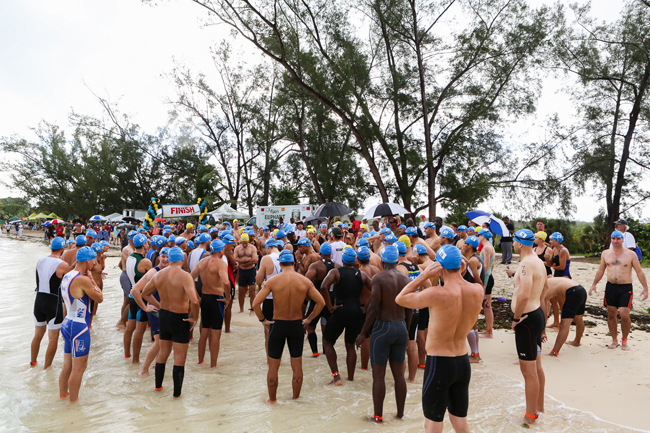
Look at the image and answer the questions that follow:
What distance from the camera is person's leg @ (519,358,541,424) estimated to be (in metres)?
3.92

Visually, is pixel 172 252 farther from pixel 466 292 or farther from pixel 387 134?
pixel 387 134

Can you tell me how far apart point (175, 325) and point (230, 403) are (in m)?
1.23

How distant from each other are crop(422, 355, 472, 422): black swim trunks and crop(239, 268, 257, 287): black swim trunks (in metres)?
6.34

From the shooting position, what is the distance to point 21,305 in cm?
1106

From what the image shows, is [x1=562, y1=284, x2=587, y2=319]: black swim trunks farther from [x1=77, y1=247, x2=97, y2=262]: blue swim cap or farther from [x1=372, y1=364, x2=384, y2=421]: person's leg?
[x1=77, y1=247, x2=97, y2=262]: blue swim cap

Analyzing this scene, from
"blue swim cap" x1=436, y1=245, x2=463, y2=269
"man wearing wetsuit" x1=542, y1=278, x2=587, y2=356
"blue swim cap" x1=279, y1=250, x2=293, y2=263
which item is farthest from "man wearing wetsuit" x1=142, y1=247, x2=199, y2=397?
"man wearing wetsuit" x1=542, y1=278, x2=587, y2=356

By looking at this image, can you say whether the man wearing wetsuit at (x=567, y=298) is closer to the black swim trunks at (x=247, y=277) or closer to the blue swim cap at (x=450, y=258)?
the blue swim cap at (x=450, y=258)

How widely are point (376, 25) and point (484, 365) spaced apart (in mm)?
17900

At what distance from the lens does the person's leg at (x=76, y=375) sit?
15.3 ft

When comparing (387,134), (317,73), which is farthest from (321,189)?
(317,73)

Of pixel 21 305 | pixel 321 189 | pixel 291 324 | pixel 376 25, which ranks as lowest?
pixel 21 305

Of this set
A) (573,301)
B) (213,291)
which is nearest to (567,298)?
(573,301)

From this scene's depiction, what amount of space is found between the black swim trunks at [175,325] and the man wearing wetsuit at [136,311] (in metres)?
1.33

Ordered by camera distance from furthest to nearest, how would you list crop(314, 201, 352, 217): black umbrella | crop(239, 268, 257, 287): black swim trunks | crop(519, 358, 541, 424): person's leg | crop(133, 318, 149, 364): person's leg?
crop(314, 201, 352, 217): black umbrella → crop(239, 268, 257, 287): black swim trunks → crop(133, 318, 149, 364): person's leg → crop(519, 358, 541, 424): person's leg
